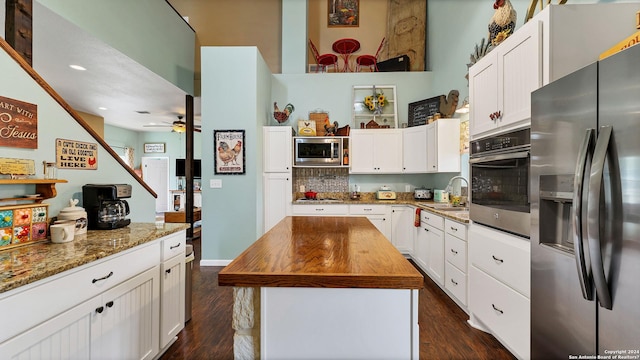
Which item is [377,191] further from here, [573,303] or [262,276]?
[262,276]

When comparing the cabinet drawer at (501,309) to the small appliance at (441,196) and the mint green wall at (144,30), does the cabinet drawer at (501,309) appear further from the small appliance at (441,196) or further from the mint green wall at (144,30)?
the mint green wall at (144,30)

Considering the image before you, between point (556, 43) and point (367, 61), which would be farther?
point (367, 61)

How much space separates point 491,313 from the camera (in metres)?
1.86

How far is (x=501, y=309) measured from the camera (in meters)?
1.74

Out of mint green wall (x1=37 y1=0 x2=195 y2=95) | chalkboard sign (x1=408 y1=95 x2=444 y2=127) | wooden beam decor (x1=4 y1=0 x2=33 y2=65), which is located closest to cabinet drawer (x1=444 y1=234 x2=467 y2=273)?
chalkboard sign (x1=408 y1=95 x2=444 y2=127)

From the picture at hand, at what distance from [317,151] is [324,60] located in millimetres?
1876

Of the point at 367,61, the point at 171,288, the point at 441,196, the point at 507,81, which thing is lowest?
the point at 171,288

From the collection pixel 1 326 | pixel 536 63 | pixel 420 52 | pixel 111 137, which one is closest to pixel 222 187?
pixel 1 326

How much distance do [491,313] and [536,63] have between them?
5.48 feet

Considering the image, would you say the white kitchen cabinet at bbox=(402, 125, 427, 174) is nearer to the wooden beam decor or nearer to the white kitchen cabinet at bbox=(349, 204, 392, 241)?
the white kitchen cabinet at bbox=(349, 204, 392, 241)

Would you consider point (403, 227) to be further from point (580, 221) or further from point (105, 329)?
point (105, 329)

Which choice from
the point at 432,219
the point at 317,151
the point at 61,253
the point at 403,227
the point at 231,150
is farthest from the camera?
the point at 317,151

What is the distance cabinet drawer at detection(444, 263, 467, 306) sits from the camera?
228 centimetres

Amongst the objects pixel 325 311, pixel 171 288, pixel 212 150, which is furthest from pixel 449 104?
pixel 171 288
